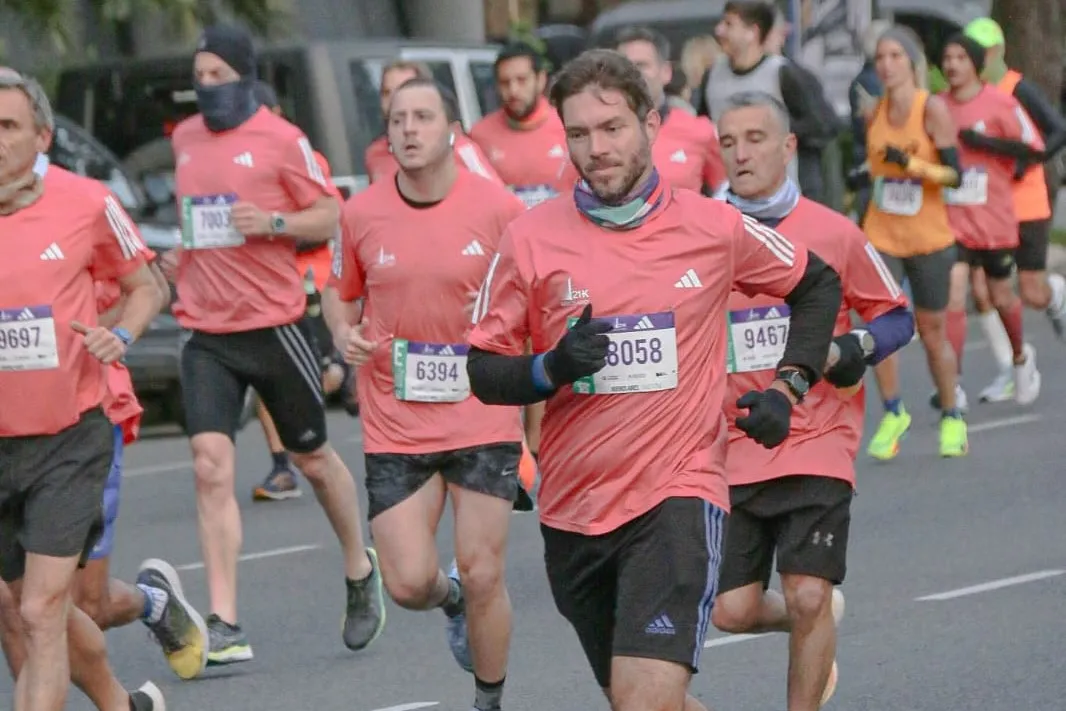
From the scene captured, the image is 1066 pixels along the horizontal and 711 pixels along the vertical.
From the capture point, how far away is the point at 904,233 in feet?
42.4

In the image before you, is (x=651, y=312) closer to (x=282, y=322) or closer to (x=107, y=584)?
(x=107, y=584)

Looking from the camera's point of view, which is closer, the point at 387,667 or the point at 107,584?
the point at 107,584

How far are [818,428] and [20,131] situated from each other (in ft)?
7.55

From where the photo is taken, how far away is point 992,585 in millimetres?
9594

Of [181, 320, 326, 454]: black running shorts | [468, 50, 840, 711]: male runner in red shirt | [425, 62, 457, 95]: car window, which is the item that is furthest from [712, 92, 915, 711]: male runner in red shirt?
[425, 62, 457, 95]: car window

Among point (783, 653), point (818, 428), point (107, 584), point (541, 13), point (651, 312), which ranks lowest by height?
point (541, 13)

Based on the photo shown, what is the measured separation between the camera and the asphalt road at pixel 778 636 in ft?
26.3

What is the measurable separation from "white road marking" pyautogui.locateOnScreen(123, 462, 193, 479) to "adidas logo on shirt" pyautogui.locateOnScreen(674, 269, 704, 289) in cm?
815

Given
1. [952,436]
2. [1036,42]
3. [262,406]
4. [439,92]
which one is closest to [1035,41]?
[1036,42]

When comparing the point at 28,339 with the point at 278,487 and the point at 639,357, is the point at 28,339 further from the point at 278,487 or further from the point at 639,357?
the point at 278,487

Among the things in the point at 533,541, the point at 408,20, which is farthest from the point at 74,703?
the point at 408,20

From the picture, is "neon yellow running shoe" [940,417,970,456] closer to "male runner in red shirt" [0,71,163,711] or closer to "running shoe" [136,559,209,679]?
"running shoe" [136,559,209,679]

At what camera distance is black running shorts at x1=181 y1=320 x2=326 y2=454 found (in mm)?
9180

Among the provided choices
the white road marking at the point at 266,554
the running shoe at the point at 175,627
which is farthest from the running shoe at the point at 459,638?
the white road marking at the point at 266,554
